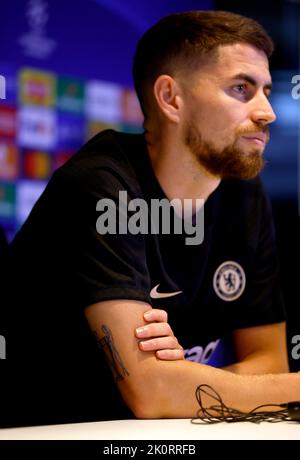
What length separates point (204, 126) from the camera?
2.10 m

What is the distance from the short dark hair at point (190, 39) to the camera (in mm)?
2096

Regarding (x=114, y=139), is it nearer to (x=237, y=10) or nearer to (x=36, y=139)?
(x=36, y=139)

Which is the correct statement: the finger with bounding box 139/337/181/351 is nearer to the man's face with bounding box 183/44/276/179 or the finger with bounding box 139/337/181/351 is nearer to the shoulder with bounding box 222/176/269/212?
the man's face with bounding box 183/44/276/179

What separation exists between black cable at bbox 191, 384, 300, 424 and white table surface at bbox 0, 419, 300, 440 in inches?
1.1

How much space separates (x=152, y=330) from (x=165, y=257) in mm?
427

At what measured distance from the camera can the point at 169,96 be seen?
7.00 ft

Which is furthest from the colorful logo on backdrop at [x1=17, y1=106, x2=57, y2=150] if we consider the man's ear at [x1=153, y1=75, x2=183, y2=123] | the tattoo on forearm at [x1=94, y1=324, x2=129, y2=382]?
the tattoo on forearm at [x1=94, y1=324, x2=129, y2=382]

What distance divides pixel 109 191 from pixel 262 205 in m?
0.71

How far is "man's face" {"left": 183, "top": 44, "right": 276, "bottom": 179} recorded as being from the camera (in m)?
2.05

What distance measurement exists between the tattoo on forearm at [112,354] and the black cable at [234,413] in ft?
0.58

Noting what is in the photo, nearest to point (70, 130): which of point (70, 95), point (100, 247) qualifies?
point (70, 95)

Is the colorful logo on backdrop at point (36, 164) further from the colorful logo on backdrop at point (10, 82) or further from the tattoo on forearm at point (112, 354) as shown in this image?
the tattoo on forearm at point (112, 354)

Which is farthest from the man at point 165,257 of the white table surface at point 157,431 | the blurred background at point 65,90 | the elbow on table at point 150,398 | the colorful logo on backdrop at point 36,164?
the colorful logo on backdrop at point 36,164
